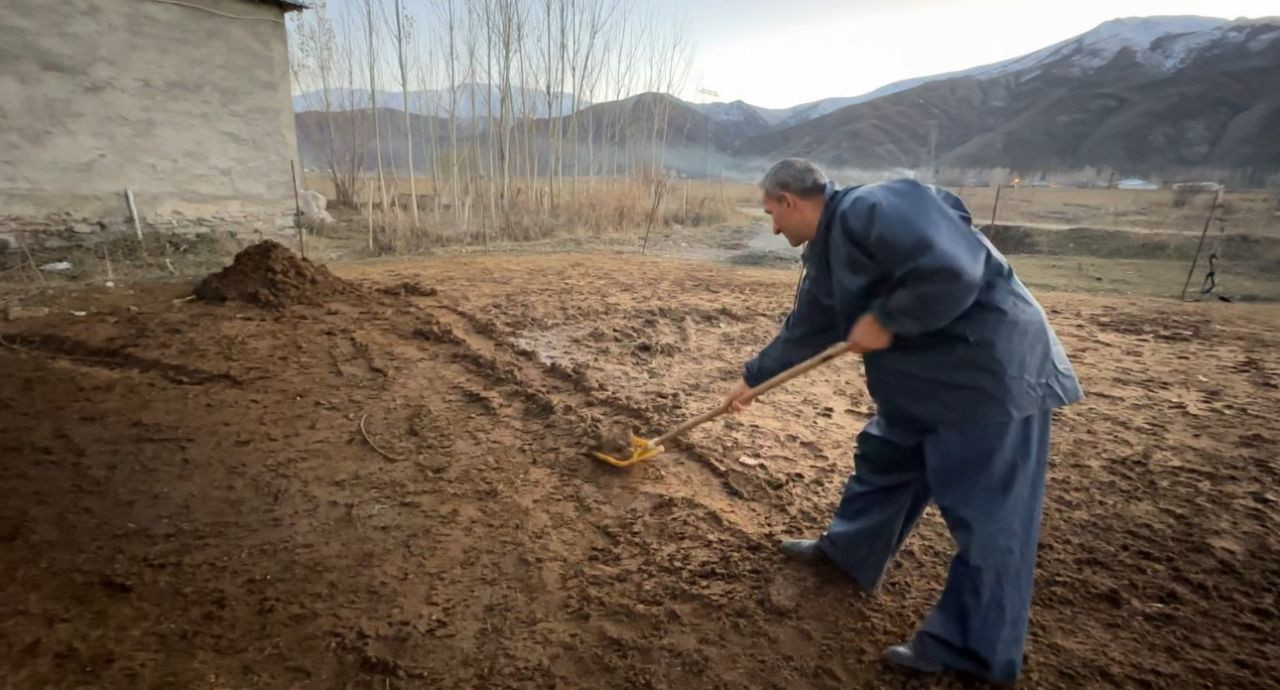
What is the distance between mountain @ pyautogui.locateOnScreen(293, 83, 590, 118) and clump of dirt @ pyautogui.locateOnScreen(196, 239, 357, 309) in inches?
265

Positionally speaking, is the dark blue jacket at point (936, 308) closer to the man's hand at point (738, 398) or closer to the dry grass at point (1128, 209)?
the man's hand at point (738, 398)

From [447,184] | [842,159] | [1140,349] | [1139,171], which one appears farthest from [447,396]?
[842,159]

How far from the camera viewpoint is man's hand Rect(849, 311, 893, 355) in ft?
5.04

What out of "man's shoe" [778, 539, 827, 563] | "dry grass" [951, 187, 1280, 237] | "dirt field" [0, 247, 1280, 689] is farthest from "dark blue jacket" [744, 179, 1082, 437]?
"dry grass" [951, 187, 1280, 237]

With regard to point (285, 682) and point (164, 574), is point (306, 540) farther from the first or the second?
point (285, 682)

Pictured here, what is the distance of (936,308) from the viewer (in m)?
1.44

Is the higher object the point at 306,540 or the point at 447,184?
the point at 447,184

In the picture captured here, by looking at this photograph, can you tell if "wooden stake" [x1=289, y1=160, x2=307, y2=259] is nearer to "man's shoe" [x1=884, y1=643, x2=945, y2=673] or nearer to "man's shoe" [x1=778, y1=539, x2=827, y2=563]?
"man's shoe" [x1=778, y1=539, x2=827, y2=563]

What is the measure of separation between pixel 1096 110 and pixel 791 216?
45252mm

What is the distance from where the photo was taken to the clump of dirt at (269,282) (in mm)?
5387

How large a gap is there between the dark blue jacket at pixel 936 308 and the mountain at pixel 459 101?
1178 centimetres

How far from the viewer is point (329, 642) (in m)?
1.83

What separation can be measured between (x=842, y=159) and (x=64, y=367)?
43.7 metres

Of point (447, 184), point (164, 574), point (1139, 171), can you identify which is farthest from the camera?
point (1139, 171)
